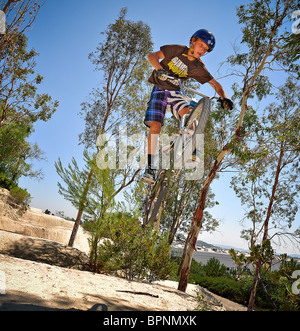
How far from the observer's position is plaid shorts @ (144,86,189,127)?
454cm

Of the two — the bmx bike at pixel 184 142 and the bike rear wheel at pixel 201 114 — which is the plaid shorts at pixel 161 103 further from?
the bike rear wheel at pixel 201 114

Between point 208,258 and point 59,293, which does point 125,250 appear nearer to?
point 59,293

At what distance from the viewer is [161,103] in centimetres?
462

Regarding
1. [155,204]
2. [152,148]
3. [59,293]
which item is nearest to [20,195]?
[155,204]

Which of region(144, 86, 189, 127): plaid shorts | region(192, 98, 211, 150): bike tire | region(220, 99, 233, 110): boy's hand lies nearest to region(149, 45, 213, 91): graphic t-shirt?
region(144, 86, 189, 127): plaid shorts

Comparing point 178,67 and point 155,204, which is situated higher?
point 178,67

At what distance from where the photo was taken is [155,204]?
5598mm

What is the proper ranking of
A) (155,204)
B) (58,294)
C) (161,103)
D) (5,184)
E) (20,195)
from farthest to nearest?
(5,184) < (20,195) < (155,204) < (161,103) < (58,294)

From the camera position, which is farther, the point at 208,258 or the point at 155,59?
the point at 208,258

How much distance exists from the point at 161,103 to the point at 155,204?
2.28m

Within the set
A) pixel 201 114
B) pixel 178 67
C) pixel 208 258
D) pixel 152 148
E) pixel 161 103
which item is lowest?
pixel 208 258

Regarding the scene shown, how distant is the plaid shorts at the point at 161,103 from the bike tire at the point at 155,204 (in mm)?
1725

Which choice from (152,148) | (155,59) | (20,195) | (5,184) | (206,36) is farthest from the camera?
(5,184)

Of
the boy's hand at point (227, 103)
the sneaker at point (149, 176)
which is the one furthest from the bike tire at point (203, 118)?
the sneaker at point (149, 176)
